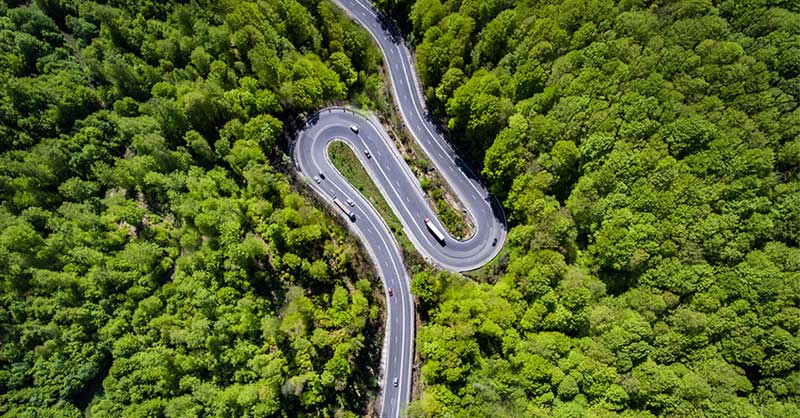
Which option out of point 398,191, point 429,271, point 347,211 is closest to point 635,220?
point 429,271

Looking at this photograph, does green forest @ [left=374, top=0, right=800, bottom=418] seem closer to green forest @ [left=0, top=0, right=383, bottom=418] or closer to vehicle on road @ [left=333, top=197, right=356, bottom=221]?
vehicle on road @ [left=333, top=197, right=356, bottom=221]

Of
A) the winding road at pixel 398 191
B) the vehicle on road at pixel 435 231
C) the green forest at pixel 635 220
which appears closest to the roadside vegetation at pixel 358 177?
the winding road at pixel 398 191

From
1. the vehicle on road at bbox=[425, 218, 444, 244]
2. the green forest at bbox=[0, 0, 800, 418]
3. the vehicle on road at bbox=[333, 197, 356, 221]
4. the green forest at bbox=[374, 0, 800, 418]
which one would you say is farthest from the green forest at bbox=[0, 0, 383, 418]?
the green forest at bbox=[374, 0, 800, 418]

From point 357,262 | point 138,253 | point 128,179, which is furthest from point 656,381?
point 128,179

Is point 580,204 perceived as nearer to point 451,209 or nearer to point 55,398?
point 451,209

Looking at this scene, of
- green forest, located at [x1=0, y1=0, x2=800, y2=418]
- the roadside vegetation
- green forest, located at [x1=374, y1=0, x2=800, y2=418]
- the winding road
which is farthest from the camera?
the roadside vegetation

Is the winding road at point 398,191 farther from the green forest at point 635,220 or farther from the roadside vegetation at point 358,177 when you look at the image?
the green forest at point 635,220

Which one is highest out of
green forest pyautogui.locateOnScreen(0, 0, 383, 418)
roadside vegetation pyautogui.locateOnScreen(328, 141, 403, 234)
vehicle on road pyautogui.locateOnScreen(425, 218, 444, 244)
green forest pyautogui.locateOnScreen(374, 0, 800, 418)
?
green forest pyautogui.locateOnScreen(374, 0, 800, 418)
